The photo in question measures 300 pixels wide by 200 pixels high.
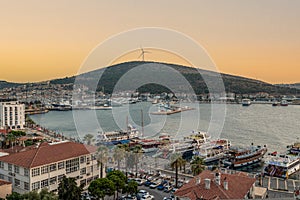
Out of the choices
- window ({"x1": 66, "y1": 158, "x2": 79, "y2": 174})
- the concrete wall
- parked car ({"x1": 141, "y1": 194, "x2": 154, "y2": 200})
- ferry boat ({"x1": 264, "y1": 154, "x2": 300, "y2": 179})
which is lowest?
ferry boat ({"x1": 264, "y1": 154, "x2": 300, "y2": 179})

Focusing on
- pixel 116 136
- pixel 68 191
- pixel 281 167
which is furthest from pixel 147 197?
pixel 116 136

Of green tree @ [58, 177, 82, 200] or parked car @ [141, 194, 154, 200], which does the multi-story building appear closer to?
green tree @ [58, 177, 82, 200]

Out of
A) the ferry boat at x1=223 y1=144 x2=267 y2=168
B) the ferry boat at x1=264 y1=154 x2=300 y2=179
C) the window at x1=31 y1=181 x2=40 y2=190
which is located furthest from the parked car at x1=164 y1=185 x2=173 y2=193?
the ferry boat at x1=223 y1=144 x2=267 y2=168

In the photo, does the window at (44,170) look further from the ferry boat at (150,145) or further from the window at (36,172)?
the ferry boat at (150,145)

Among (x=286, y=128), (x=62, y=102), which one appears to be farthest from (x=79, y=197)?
(x=62, y=102)

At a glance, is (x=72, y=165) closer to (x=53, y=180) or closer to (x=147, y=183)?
(x=53, y=180)

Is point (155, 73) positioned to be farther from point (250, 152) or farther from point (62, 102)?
point (62, 102)
